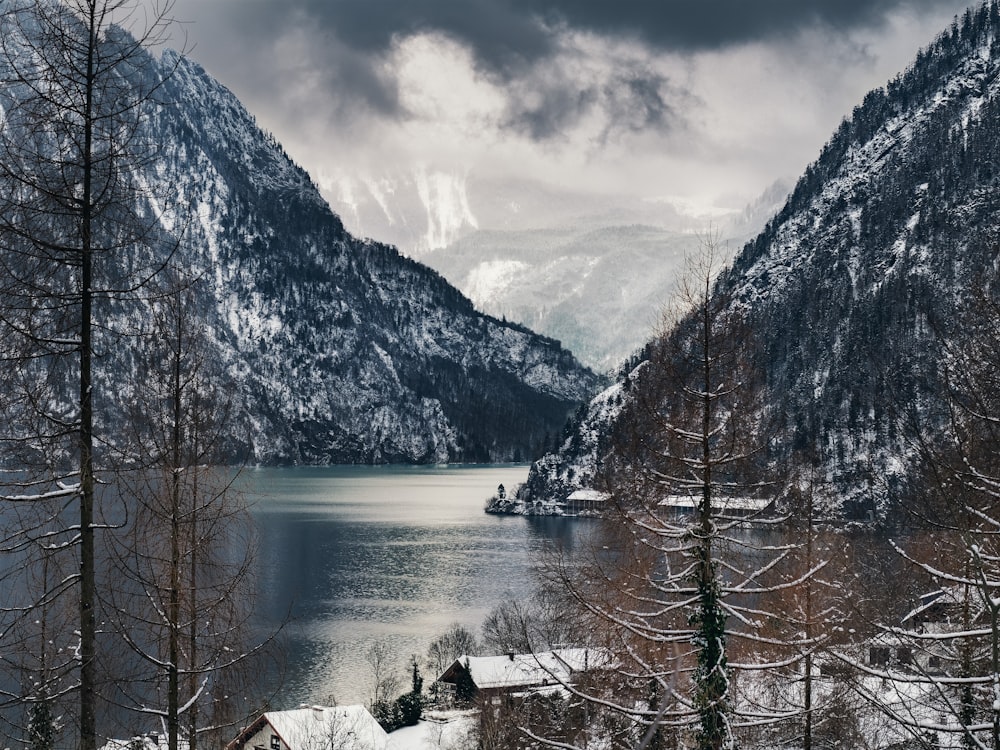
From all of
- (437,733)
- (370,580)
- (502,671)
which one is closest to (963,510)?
(437,733)

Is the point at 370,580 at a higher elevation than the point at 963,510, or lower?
lower

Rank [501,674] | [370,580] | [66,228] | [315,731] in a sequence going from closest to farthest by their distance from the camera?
[66,228] < [315,731] < [501,674] < [370,580]

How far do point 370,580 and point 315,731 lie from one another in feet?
198

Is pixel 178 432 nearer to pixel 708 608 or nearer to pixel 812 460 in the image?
pixel 708 608

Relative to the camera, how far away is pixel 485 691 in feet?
180

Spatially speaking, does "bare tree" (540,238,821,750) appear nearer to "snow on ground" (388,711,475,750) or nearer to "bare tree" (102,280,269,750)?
"bare tree" (102,280,269,750)

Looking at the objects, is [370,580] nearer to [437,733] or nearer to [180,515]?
[437,733]

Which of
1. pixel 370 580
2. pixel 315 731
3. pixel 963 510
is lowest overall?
pixel 370 580

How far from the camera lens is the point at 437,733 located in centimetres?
5338

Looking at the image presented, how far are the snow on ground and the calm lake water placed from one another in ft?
24.1

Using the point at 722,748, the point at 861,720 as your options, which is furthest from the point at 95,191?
the point at 861,720

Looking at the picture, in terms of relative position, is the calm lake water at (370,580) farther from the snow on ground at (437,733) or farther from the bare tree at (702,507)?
the bare tree at (702,507)

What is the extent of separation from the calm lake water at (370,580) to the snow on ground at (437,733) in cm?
735

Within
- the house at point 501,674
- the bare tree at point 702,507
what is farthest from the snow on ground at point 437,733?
the bare tree at point 702,507
